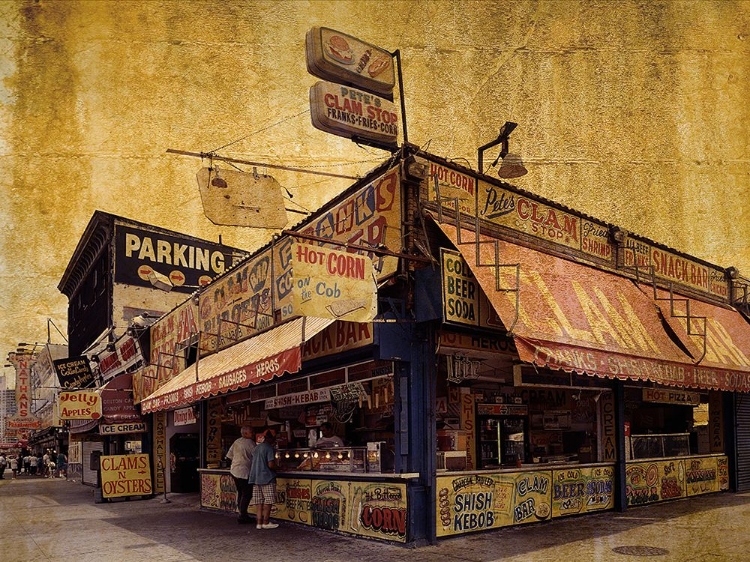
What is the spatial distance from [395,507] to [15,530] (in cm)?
822

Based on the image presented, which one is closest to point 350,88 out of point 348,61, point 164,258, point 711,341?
point 348,61

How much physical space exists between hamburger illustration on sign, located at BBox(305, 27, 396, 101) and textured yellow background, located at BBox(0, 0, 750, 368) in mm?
12664

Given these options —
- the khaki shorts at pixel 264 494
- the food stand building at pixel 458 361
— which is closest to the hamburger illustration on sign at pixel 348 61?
the food stand building at pixel 458 361

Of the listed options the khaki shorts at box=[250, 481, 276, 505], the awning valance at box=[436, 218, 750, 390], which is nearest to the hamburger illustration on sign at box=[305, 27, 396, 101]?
the awning valance at box=[436, 218, 750, 390]

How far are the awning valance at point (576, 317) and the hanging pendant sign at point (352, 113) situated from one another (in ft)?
7.35

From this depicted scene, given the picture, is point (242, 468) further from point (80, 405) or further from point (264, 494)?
point (80, 405)

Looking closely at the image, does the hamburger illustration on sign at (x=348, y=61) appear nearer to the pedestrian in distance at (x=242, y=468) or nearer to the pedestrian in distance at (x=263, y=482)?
the pedestrian in distance at (x=263, y=482)

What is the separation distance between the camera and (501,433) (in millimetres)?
14070

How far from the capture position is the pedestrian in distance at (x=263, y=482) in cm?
1179

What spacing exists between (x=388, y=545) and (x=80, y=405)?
13354mm

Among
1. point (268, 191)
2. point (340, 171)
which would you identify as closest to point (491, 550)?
point (268, 191)

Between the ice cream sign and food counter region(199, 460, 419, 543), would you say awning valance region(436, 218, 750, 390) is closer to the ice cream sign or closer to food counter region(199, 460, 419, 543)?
the ice cream sign

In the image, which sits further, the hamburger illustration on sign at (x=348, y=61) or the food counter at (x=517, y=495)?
the hamburger illustration on sign at (x=348, y=61)

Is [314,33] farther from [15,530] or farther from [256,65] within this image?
[256,65]
